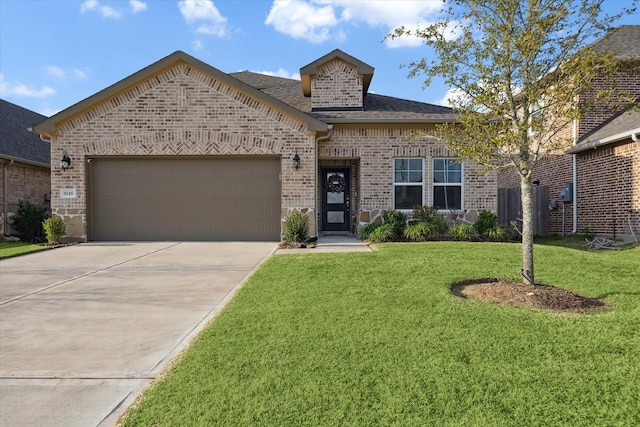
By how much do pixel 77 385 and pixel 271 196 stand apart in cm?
892

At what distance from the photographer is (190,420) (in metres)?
2.62

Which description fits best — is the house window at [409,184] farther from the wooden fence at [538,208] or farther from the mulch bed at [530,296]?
the mulch bed at [530,296]

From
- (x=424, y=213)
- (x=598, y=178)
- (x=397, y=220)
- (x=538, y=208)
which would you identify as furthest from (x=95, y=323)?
(x=538, y=208)

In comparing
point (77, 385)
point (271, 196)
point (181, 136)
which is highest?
point (181, 136)

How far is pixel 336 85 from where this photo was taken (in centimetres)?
1358

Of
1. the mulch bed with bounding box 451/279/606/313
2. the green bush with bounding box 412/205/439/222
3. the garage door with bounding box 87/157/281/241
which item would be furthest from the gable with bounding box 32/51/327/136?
the mulch bed with bounding box 451/279/606/313

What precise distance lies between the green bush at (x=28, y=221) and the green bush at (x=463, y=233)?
1365 centimetres

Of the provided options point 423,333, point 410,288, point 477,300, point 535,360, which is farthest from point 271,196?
point 535,360

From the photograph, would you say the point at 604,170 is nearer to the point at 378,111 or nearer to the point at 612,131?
the point at 612,131

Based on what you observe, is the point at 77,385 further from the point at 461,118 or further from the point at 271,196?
the point at 271,196

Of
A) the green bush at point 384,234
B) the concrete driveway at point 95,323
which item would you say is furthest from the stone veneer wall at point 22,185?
the green bush at point 384,234

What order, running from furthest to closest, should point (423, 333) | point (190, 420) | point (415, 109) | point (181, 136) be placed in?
1. point (415, 109)
2. point (181, 136)
3. point (423, 333)
4. point (190, 420)

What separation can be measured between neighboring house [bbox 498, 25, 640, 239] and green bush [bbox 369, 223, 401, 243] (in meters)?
5.45

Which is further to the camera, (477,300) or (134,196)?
(134,196)
